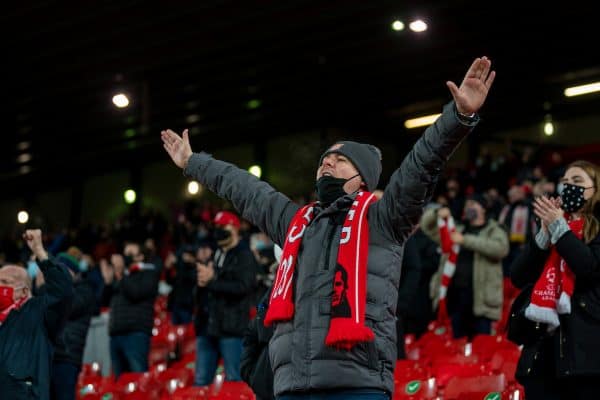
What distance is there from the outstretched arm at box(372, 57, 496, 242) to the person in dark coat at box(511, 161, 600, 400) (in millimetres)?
1263

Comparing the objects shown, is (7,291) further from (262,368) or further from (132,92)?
(132,92)

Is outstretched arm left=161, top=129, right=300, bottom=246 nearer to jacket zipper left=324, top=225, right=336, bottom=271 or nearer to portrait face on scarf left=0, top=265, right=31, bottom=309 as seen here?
jacket zipper left=324, top=225, right=336, bottom=271

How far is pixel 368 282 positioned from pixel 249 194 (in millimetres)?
650

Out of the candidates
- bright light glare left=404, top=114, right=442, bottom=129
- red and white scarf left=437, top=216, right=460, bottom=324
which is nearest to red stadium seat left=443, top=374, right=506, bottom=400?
red and white scarf left=437, top=216, right=460, bottom=324

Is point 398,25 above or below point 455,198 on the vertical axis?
above

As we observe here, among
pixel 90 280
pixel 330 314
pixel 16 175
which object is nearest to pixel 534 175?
pixel 90 280

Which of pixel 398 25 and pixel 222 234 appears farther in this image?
pixel 398 25

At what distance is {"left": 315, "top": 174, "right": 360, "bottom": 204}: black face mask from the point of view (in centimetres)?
327

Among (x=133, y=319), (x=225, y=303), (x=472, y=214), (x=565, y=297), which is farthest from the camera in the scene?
(x=133, y=319)

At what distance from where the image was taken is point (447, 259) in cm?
833

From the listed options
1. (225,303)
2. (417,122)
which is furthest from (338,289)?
(417,122)

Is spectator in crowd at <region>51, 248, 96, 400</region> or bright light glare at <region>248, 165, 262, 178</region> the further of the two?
bright light glare at <region>248, 165, 262, 178</region>

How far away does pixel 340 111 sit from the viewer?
1521cm

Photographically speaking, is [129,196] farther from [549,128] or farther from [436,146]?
[436,146]
